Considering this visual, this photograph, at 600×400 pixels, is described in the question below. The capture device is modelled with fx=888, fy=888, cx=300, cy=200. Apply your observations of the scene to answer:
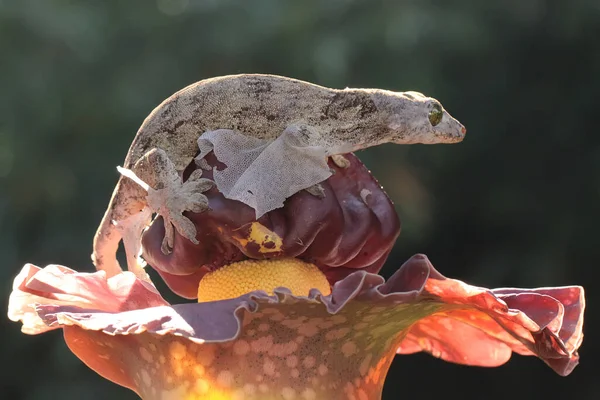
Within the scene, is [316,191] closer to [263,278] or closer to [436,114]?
[263,278]

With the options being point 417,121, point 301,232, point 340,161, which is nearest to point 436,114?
point 417,121

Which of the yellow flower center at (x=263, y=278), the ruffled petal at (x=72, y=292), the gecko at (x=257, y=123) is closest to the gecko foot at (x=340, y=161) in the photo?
the gecko at (x=257, y=123)

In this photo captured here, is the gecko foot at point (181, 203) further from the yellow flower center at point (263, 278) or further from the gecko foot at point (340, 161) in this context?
the gecko foot at point (340, 161)

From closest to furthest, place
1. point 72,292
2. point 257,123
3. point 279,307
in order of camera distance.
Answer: point 279,307
point 72,292
point 257,123

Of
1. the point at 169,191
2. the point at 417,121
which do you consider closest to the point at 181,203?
the point at 169,191

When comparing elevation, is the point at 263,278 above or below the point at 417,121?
below

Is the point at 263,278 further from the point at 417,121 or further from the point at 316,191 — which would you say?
the point at 417,121

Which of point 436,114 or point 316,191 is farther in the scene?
point 436,114

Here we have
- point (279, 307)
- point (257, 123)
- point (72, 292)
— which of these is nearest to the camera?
point (279, 307)
